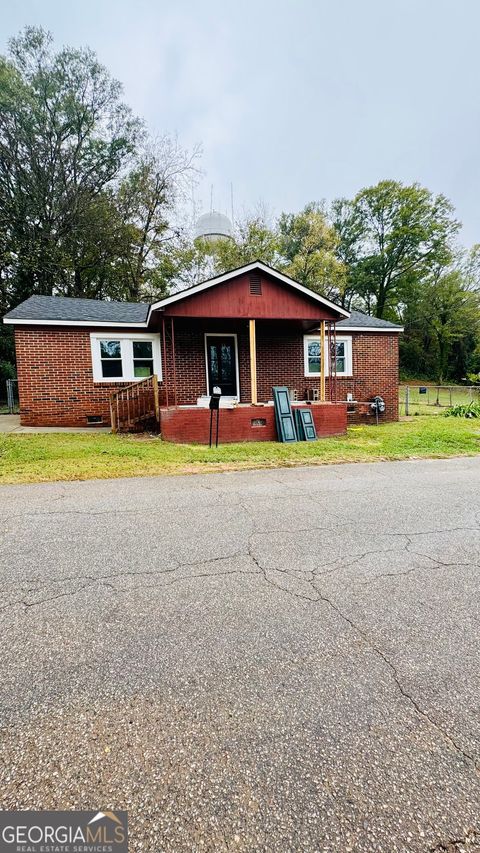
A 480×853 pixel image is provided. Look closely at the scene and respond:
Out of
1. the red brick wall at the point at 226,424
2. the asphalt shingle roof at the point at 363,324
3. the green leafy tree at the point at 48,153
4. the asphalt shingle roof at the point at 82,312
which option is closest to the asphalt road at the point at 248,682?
the red brick wall at the point at 226,424

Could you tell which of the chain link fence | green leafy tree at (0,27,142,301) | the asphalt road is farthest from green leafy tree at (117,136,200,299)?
the asphalt road

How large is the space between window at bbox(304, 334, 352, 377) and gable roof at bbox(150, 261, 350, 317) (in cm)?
294

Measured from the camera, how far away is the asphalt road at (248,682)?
1.21 metres

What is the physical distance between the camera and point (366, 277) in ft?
114

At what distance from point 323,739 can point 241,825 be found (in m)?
0.44

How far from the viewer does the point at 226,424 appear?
30.8ft

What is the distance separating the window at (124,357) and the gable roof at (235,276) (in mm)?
2868

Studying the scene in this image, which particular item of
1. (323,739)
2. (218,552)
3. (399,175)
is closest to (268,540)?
(218,552)

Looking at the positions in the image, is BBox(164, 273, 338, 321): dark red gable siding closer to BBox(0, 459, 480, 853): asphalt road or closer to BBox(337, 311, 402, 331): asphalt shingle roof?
BBox(337, 311, 402, 331): asphalt shingle roof

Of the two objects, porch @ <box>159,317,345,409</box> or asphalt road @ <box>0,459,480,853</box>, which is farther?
porch @ <box>159,317,345,409</box>

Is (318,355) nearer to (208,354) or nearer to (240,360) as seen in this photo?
(240,360)

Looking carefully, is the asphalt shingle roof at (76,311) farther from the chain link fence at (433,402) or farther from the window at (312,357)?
the chain link fence at (433,402)

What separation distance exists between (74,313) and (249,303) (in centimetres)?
587

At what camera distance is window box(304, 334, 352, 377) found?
13711 millimetres
